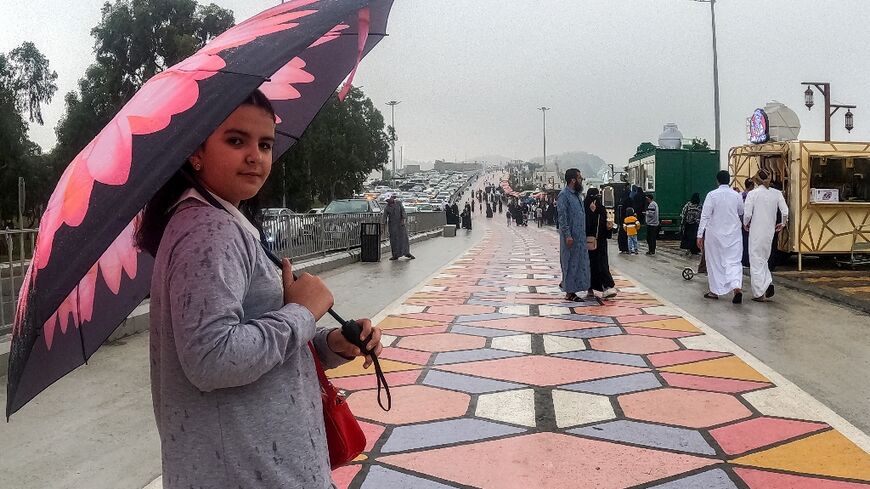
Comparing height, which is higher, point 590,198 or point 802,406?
point 590,198

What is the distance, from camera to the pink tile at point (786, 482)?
285 centimetres

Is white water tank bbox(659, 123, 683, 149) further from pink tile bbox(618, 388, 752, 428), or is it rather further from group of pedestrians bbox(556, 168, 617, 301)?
pink tile bbox(618, 388, 752, 428)

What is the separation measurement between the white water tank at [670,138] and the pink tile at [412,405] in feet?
72.8

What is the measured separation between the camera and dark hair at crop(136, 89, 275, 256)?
Result: 4.59 ft

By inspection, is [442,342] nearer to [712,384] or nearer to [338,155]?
[712,384]

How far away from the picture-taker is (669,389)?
4328 millimetres

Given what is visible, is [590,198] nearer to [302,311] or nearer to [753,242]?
[753,242]

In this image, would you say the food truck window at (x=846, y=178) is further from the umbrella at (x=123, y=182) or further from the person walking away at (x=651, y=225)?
the umbrella at (x=123, y=182)

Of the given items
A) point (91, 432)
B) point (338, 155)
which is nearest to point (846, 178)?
point (91, 432)

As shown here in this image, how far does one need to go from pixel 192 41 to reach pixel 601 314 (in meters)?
23.8

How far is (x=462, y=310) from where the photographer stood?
7641mm

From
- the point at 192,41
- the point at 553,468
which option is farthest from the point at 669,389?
the point at 192,41

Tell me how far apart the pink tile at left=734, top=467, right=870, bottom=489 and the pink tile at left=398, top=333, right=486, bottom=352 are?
9.41 ft

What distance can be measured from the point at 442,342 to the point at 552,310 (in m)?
2.10
